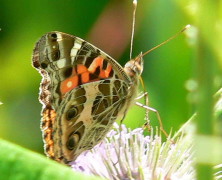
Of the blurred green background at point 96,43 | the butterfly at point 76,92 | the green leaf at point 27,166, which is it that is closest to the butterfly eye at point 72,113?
the butterfly at point 76,92

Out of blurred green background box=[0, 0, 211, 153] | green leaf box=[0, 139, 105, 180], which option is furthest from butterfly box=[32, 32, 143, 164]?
green leaf box=[0, 139, 105, 180]

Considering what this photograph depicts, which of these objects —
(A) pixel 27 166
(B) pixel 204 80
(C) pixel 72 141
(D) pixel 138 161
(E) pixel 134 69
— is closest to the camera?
(B) pixel 204 80

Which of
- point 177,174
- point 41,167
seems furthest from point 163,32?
point 41,167

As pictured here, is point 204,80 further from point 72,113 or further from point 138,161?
point 72,113

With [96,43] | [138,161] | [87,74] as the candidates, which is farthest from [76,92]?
[96,43]

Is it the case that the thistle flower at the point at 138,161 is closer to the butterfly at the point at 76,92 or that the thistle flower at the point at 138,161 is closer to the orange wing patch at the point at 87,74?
the butterfly at the point at 76,92

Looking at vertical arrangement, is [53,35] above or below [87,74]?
above

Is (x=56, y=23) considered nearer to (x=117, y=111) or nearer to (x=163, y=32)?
(x=163, y=32)
